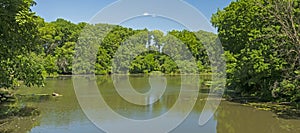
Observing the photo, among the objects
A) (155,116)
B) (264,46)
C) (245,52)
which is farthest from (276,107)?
(155,116)

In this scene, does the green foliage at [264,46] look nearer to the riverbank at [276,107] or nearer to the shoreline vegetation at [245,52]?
the shoreline vegetation at [245,52]

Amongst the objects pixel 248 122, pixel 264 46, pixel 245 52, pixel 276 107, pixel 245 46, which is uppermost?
pixel 245 46

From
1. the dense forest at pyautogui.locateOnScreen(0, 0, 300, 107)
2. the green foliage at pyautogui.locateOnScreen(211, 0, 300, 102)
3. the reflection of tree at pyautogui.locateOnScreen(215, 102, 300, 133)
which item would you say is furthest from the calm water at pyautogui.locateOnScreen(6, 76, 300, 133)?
the green foliage at pyautogui.locateOnScreen(211, 0, 300, 102)

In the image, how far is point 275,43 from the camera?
1484cm

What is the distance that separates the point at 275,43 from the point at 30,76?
38.0 feet

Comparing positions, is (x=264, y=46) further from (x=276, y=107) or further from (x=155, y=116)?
(x=155, y=116)

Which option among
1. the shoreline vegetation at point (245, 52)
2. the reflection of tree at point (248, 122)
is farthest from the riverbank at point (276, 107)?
the reflection of tree at point (248, 122)

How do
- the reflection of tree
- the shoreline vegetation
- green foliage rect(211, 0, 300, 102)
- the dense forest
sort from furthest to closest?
green foliage rect(211, 0, 300, 102) < the reflection of tree < the shoreline vegetation < the dense forest

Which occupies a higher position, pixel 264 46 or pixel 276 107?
pixel 264 46

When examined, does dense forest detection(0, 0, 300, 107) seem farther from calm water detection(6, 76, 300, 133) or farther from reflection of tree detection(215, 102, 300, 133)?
calm water detection(6, 76, 300, 133)

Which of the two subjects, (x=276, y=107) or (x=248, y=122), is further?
(x=276, y=107)

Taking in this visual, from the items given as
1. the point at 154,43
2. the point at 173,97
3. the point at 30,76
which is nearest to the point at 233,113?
the point at 173,97

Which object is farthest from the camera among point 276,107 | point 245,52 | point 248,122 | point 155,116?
point 245,52

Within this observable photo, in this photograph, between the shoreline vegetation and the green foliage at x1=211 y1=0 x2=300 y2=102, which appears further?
the green foliage at x1=211 y1=0 x2=300 y2=102
